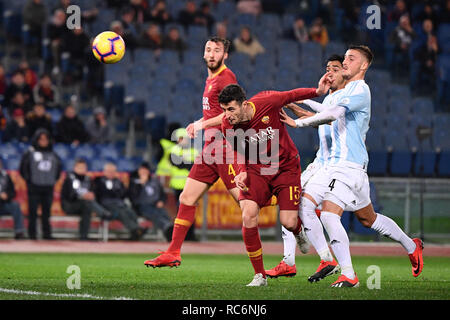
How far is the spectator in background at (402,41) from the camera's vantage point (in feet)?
71.2

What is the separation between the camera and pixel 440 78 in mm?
21219

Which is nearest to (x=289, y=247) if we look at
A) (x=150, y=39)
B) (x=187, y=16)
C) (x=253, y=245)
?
(x=253, y=245)

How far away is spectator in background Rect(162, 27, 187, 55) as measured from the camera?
67.1ft

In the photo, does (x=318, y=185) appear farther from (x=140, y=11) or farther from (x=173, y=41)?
(x=140, y=11)

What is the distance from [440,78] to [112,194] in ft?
30.6

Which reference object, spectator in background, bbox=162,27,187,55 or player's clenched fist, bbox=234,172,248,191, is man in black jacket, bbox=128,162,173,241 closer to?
spectator in background, bbox=162,27,187,55

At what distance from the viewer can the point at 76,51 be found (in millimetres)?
19391

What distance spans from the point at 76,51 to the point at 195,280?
37.9ft

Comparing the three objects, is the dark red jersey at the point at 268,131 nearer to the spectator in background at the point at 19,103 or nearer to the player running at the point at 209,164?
the player running at the point at 209,164

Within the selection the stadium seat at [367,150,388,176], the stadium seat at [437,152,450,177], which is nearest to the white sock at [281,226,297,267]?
Result: the stadium seat at [367,150,388,176]
